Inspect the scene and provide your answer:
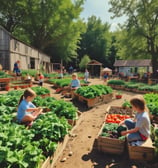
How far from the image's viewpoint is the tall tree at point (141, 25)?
22859mm

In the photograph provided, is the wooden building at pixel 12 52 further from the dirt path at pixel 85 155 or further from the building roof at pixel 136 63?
the building roof at pixel 136 63

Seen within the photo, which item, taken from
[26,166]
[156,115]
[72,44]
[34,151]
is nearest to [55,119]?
[34,151]

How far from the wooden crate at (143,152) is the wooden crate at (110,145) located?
29 centimetres

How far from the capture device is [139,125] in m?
3.85

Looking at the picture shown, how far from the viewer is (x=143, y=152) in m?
3.74

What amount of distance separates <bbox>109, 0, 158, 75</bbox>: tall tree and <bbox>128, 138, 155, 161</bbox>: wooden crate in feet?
72.3

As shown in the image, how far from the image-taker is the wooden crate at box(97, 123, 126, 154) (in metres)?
4.05

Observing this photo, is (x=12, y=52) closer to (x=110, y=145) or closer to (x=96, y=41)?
(x=110, y=145)

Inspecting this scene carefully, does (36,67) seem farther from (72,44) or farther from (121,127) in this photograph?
(121,127)

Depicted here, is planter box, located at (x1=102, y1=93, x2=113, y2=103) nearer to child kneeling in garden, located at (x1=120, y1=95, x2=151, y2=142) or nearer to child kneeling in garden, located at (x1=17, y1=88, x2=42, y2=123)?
child kneeling in garden, located at (x1=17, y1=88, x2=42, y2=123)

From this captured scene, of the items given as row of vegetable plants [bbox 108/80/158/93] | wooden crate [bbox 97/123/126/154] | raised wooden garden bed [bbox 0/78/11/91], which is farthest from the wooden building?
wooden crate [bbox 97/123/126/154]

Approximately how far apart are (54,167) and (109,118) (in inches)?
105

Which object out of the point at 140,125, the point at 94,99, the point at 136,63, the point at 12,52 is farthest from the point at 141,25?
the point at 140,125

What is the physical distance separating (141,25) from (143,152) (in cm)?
2359
